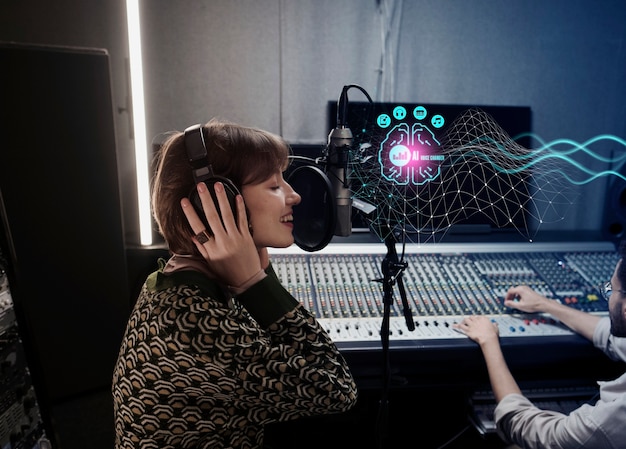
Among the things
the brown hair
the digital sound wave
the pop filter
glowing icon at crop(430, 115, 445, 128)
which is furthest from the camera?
glowing icon at crop(430, 115, 445, 128)

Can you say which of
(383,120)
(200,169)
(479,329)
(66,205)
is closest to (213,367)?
(200,169)

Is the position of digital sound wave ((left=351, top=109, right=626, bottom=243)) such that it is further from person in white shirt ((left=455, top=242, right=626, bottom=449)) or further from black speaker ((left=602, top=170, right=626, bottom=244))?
person in white shirt ((left=455, top=242, right=626, bottom=449))

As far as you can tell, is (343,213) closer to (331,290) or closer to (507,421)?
(331,290)

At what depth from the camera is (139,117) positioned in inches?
64.0

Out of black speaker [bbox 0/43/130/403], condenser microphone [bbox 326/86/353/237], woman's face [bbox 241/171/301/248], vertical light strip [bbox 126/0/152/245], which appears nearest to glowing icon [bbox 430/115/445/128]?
condenser microphone [bbox 326/86/353/237]

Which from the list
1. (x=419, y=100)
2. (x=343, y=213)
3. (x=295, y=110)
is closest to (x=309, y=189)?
(x=343, y=213)

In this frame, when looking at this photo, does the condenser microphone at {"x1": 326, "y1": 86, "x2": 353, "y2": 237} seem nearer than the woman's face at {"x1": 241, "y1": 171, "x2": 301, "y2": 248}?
No

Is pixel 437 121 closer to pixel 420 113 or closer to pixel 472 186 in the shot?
pixel 420 113

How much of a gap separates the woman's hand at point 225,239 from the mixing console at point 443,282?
1.56 feet

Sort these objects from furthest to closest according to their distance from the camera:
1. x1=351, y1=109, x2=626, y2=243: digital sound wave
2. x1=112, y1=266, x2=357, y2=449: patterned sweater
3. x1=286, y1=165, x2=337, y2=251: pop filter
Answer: x1=351, y1=109, x2=626, y2=243: digital sound wave
x1=286, y1=165, x2=337, y2=251: pop filter
x1=112, y1=266, x2=357, y2=449: patterned sweater

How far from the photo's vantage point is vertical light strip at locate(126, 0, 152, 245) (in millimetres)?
1522

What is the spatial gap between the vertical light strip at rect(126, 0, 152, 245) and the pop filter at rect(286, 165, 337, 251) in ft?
2.65

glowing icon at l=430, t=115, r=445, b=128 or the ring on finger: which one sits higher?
glowing icon at l=430, t=115, r=445, b=128

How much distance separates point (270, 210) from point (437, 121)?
3.30 ft
